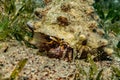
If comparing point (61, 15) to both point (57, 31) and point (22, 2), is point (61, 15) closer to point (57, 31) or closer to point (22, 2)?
point (57, 31)

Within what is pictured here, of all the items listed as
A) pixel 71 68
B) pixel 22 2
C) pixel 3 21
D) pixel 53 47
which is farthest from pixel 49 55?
pixel 22 2

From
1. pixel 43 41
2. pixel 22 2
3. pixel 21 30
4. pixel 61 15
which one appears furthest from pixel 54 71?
pixel 22 2

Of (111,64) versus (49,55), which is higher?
(49,55)

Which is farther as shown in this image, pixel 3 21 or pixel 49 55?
pixel 3 21

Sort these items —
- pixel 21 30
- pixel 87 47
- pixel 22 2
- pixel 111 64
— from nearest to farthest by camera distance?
1. pixel 87 47
2. pixel 111 64
3. pixel 21 30
4. pixel 22 2

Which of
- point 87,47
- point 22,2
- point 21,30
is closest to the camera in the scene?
point 87,47

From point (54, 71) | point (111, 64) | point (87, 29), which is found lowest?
point (111, 64)
